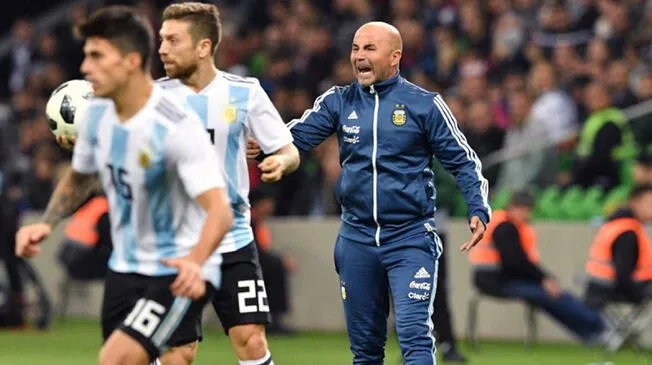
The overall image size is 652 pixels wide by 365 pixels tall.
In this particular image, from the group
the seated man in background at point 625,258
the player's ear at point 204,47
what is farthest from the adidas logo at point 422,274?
the seated man in background at point 625,258

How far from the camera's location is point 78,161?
251 inches

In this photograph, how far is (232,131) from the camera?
762 cm

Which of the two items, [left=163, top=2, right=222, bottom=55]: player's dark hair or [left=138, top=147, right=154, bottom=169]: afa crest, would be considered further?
[left=163, top=2, right=222, bottom=55]: player's dark hair

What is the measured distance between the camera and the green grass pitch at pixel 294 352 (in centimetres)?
1322

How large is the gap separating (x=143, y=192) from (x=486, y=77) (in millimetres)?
12565

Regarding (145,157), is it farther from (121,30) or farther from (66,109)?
(66,109)

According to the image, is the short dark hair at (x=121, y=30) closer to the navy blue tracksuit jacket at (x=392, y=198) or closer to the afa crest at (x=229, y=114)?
the afa crest at (x=229, y=114)

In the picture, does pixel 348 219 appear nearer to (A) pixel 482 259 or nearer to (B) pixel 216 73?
(B) pixel 216 73

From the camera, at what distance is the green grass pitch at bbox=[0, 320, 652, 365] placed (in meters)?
13.2

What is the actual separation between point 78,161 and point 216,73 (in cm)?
157

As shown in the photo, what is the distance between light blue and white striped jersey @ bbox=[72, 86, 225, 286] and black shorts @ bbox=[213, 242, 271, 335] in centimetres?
117

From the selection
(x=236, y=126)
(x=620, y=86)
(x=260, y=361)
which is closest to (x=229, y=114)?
(x=236, y=126)

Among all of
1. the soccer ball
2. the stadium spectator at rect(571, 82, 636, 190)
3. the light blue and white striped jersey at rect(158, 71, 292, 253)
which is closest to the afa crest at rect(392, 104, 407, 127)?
the light blue and white striped jersey at rect(158, 71, 292, 253)

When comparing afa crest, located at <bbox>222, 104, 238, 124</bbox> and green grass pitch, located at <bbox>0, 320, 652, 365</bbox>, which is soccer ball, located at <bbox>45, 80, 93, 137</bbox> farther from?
green grass pitch, located at <bbox>0, 320, 652, 365</bbox>
